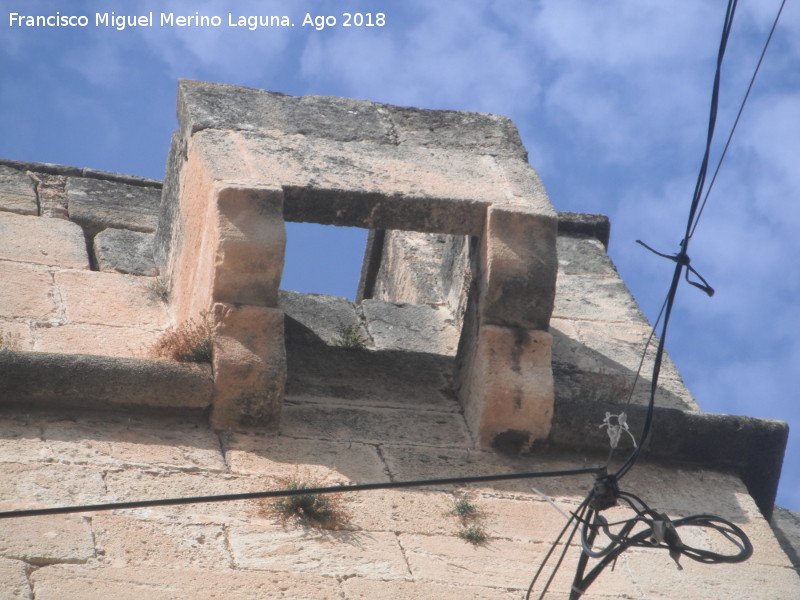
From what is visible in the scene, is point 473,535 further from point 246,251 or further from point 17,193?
point 17,193

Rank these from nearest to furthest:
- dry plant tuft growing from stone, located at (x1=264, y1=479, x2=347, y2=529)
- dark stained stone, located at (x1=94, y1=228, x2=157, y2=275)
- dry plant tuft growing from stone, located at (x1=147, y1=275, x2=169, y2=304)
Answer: dry plant tuft growing from stone, located at (x1=264, y1=479, x2=347, y2=529) < dry plant tuft growing from stone, located at (x1=147, y1=275, x2=169, y2=304) < dark stained stone, located at (x1=94, y1=228, x2=157, y2=275)

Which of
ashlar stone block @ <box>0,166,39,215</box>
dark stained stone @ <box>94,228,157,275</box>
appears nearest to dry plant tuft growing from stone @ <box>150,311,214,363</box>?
dark stained stone @ <box>94,228,157,275</box>

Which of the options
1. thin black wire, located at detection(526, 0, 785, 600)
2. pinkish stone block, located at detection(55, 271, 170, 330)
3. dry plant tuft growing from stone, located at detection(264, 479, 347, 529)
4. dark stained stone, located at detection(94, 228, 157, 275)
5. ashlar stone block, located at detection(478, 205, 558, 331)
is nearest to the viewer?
thin black wire, located at detection(526, 0, 785, 600)

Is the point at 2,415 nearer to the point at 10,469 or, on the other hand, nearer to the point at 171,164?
the point at 10,469

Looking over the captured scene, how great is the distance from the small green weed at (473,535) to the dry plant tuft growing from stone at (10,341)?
7.08ft

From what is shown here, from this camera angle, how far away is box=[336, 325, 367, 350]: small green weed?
638 centimetres

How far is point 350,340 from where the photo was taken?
641 centimetres

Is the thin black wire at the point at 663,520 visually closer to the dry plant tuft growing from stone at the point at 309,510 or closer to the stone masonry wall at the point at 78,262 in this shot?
the dry plant tuft growing from stone at the point at 309,510

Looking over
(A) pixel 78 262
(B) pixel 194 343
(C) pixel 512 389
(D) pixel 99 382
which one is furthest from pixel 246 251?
(A) pixel 78 262

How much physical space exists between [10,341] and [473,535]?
2.32 meters

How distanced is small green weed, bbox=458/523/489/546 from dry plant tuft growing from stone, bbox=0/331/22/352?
2.16 metres

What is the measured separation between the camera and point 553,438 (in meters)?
5.57

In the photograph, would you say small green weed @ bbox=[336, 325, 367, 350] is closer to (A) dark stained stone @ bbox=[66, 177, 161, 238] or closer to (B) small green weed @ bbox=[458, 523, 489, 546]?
(B) small green weed @ bbox=[458, 523, 489, 546]

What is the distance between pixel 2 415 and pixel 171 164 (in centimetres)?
233
